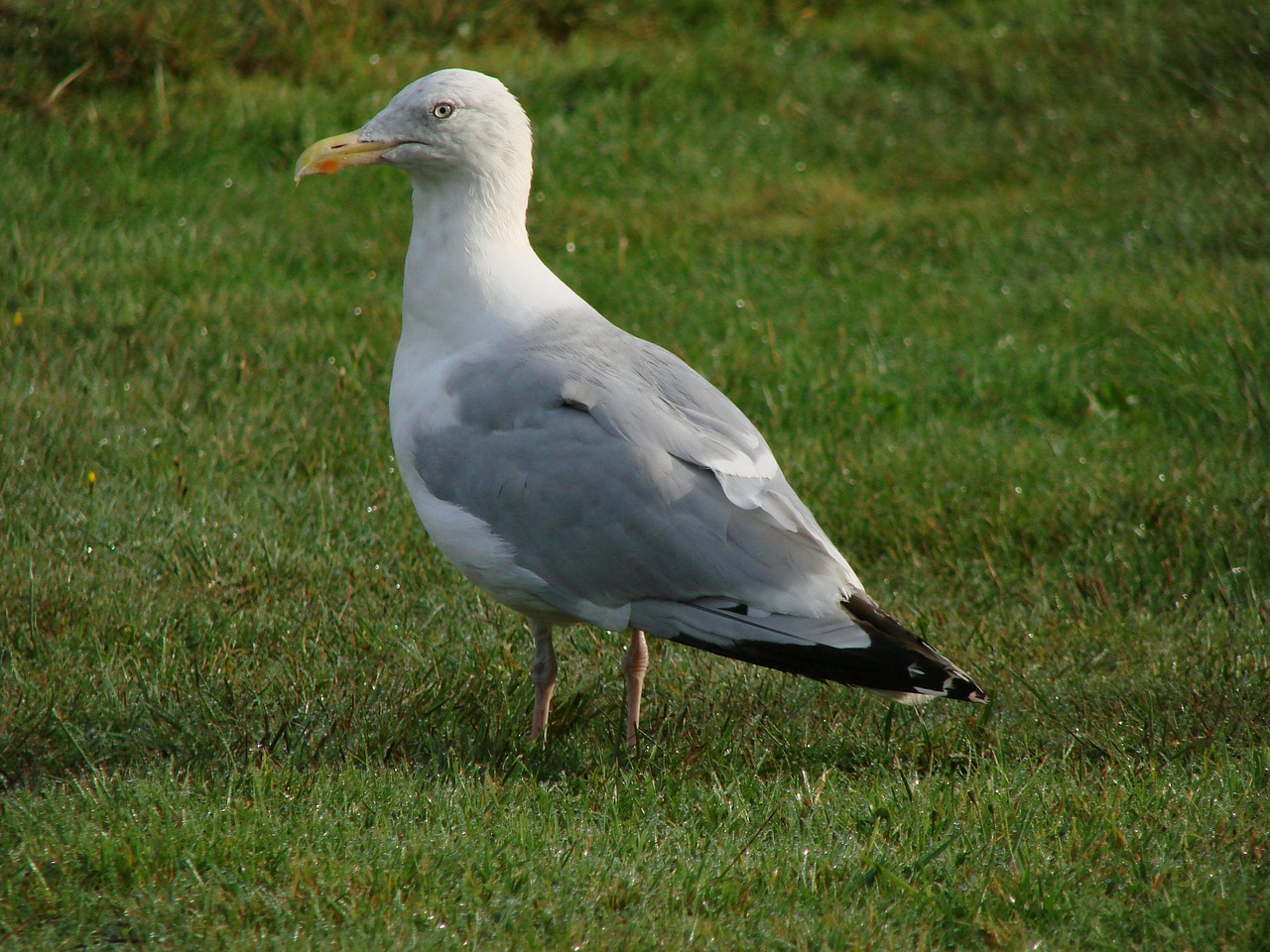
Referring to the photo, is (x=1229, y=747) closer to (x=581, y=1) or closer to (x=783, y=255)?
(x=783, y=255)

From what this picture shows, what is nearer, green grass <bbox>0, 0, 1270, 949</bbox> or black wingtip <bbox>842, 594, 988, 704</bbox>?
green grass <bbox>0, 0, 1270, 949</bbox>

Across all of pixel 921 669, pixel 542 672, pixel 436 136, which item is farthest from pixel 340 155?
pixel 921 669

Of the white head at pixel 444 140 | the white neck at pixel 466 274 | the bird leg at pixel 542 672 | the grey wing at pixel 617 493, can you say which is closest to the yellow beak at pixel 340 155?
the white head at pixel 444 140

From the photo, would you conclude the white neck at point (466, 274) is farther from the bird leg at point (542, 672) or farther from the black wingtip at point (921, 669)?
the black wingtip at point (921, 669)

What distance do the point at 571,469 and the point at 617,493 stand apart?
0.14 meters

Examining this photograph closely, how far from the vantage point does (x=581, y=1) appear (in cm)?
985

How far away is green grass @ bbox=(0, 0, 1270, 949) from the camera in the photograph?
3.13 metres

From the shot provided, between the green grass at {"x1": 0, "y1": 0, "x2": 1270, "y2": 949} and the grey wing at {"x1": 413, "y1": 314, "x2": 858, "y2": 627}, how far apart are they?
1.80 feet

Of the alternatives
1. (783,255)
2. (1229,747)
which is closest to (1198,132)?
(783,255)

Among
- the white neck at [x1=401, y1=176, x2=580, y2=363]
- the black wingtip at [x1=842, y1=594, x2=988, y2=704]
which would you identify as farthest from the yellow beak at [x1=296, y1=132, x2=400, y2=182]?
the black wingtip at [x1=842, y1=594, x2=988, y2=704]

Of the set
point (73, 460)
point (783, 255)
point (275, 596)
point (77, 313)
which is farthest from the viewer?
point (783, 255)

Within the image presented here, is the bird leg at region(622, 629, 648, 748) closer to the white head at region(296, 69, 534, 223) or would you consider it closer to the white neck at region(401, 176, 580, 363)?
the white neck at region(401, 176, 580, 363)

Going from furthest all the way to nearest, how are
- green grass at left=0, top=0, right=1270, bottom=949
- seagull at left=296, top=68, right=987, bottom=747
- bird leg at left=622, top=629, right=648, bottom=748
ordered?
bird leg at left=622, top=629, right=648, bottom=748 → seagull at left=296, top=68, right=987, bottom=747 → green grass at left=0, top=0, right=1270, bottom=949

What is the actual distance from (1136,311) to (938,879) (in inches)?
176
